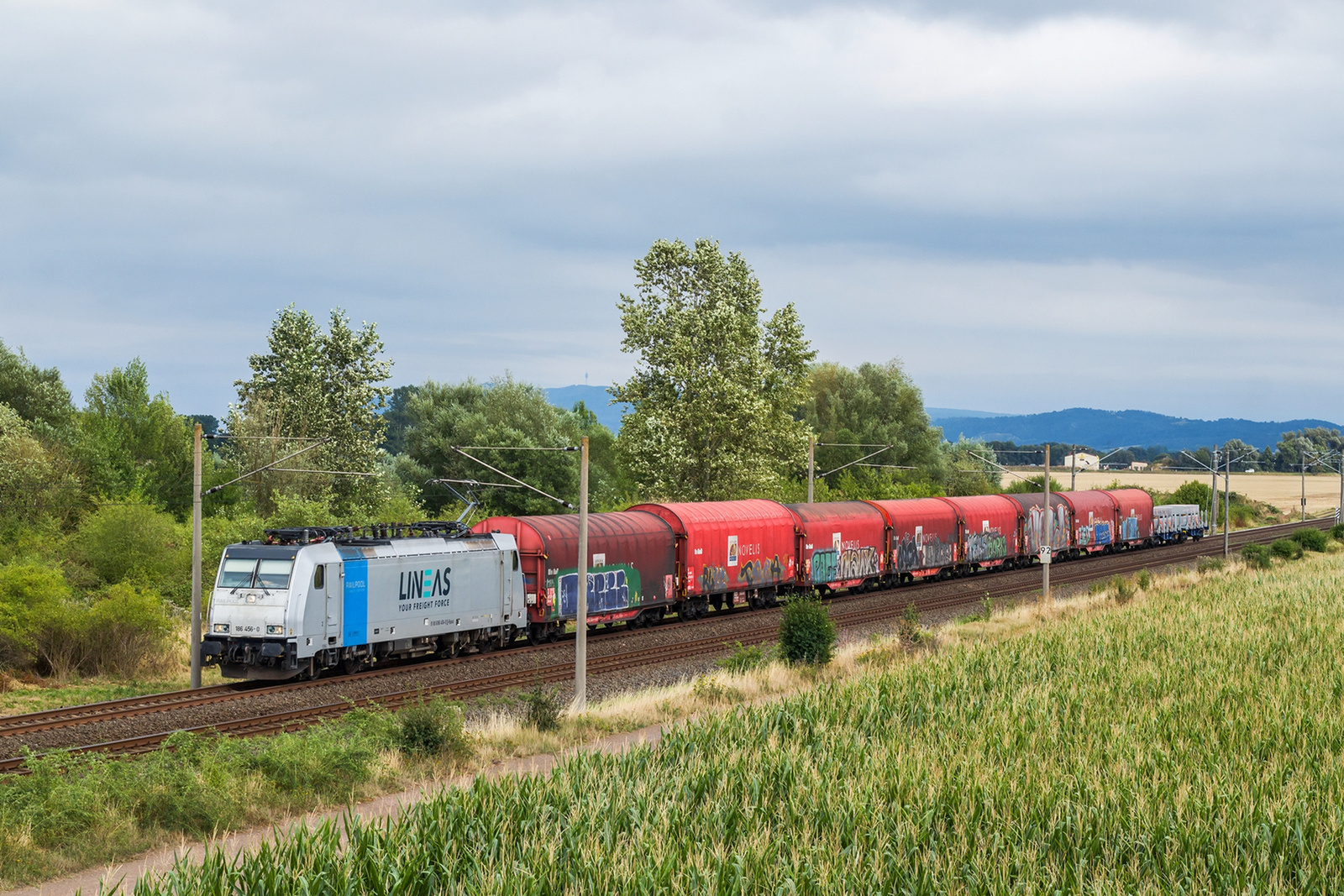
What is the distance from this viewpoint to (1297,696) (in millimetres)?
19422

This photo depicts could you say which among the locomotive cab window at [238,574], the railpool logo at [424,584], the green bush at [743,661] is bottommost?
the green bush at [743,661]

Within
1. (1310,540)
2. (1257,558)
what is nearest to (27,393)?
(1257,558)

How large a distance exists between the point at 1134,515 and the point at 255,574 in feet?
223

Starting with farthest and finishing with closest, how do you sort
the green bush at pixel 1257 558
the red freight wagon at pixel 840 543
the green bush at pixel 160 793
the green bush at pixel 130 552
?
1. the green bush at pixel 1257 558
2. the red freight wagon at pixel 840 543
3. the green bush at pixel 130 552
4. the green bush at pixel 160 793

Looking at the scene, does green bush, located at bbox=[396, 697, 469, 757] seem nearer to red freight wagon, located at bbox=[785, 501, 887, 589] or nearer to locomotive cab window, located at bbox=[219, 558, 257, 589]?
locomotive cab window, located at bbox=[219, 558, 257, 589]

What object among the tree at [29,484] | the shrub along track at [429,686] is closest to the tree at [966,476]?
the shrub along track at [429,686]

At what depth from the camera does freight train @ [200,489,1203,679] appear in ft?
94.3

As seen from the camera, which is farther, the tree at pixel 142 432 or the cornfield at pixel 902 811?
the tree at pixel 142 432

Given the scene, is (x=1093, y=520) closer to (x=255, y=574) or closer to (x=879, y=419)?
(x=879, y=419)

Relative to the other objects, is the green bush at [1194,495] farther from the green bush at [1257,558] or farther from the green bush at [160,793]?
the green bush at [160,793]

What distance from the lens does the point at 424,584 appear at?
106ft

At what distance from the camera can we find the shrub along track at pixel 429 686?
912 inches

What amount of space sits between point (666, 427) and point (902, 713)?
131 ft

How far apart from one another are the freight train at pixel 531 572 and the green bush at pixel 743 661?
7956 mm
